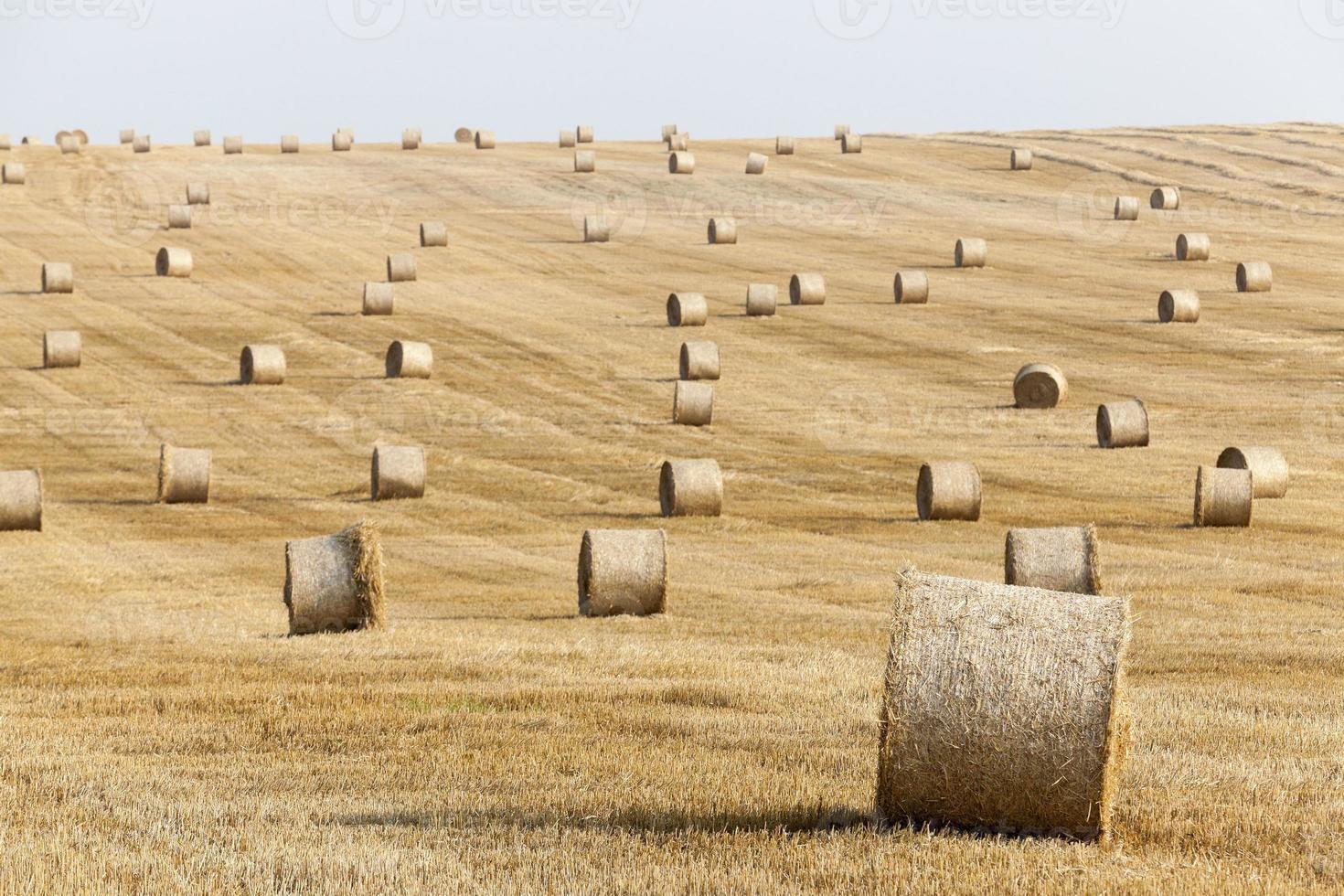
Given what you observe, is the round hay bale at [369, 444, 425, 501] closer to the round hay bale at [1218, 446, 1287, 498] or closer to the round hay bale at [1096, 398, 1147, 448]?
the round hay bale at [1096, 398, 1147, 448]

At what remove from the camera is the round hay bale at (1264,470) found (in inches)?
1099

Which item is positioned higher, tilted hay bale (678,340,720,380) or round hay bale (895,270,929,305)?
round hay bale (895,270,929,305)

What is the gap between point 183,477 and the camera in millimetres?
28812

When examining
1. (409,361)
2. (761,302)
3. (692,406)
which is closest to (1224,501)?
(692,406)

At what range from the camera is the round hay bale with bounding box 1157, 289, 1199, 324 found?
45.2m

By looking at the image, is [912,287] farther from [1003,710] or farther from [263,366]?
[1003,710]

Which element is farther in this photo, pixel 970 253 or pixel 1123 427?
pixel 970 253

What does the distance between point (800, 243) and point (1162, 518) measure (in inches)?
1355

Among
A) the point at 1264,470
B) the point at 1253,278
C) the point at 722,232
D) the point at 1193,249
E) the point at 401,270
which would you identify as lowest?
the point at 1264,470

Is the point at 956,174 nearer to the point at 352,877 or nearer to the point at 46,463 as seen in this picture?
the point at 46,463

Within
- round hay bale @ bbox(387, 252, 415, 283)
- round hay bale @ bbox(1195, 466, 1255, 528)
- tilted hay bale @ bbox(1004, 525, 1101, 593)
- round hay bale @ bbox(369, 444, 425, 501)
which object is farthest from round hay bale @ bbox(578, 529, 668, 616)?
round hay bale @ bbox(387, 252, 415, 283)

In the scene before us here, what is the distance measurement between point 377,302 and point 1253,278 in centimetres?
2276

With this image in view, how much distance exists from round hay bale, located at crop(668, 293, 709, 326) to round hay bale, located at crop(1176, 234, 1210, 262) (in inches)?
649

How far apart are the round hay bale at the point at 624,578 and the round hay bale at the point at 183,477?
38.6ft
